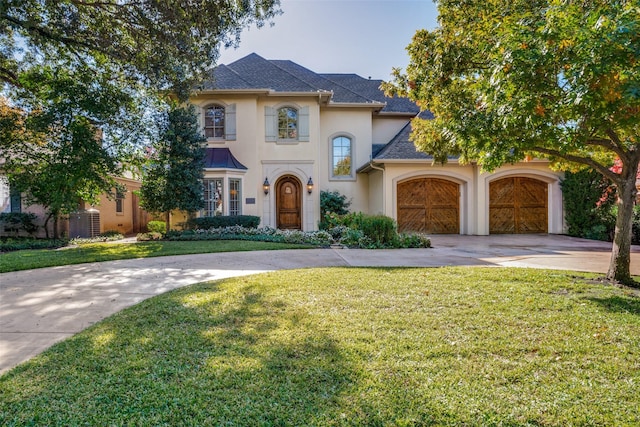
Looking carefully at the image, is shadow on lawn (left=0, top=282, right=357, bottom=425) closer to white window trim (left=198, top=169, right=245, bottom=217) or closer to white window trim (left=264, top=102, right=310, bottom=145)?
white window trim (left=198, top=169, right=245, bottom=217)

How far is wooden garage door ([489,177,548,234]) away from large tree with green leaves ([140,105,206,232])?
12627 millimetres

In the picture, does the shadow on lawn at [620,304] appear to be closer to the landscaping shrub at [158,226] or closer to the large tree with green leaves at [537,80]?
the large tree with green leaves at [537,80]

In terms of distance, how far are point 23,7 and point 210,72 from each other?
460cm

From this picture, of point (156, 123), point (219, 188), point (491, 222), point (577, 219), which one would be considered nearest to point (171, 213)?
point (219, 188)

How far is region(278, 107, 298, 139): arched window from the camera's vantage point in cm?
1492

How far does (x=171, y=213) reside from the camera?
13773 millimetres

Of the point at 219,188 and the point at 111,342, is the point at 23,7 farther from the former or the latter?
the point at 111,342

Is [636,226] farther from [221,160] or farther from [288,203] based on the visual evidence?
[221,160]

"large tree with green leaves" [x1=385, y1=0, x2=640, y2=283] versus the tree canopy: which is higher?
the tree canopy

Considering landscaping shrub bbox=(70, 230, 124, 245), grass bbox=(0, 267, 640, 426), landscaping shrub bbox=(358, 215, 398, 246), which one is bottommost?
grass bbox=(0, 267, 640, 426)

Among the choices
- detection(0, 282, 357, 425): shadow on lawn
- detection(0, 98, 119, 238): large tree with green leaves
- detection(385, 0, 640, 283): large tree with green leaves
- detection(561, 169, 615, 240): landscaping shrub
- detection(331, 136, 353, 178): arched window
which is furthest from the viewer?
detection(331, 136, 353, 178): arched window

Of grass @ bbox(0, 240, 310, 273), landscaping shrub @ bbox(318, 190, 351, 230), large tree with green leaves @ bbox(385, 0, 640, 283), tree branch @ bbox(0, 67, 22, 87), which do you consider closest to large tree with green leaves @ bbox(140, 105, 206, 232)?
grass @ bbox(0, 240, 310, 273)

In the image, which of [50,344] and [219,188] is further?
[219,188]

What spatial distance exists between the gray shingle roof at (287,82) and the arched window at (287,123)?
2.96ft
